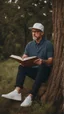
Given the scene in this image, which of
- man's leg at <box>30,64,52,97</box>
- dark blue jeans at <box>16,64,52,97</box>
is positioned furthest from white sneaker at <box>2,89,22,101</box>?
man's leg at <box>30,64,52,97</box>

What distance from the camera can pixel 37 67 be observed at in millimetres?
6598

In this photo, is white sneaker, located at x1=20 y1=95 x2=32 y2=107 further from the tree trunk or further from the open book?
the open book

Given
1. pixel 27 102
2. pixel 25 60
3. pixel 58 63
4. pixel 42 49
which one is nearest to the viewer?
pixel 25 60

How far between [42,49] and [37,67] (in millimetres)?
357

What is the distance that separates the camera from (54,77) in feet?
21.2

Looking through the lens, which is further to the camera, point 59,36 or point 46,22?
point 46,22

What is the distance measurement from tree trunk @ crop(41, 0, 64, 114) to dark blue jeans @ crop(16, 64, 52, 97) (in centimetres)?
14

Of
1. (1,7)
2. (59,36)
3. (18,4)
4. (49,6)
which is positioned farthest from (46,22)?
(59,36)

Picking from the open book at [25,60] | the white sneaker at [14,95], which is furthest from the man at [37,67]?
the open book at [25,60]

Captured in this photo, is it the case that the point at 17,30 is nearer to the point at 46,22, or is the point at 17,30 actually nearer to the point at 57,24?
the point at 46,22

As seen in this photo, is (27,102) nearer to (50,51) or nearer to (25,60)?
(25,60)

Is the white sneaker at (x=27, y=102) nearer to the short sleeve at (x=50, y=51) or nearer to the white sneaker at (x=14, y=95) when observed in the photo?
the white sneaker at (x=14, y=95)

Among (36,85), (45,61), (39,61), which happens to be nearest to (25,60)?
(39,61)

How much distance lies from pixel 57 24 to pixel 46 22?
7793 mm
